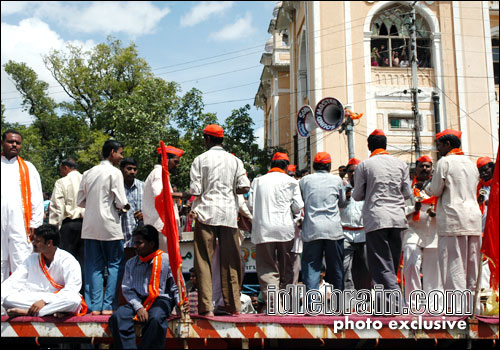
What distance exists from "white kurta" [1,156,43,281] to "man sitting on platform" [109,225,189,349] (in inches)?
47.1

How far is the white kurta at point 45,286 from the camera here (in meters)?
4.84

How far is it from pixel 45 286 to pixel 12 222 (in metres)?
0.76

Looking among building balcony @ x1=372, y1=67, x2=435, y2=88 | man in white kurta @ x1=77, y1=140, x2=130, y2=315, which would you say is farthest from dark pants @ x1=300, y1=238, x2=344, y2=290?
building balcony @ x1=372, y1=67, x2=435, y2=88

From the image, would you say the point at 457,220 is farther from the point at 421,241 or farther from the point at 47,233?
the point at 47,233

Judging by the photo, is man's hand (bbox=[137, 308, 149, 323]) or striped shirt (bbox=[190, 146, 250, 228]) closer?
man's hand (bbox=[137, 308, 149, 323])

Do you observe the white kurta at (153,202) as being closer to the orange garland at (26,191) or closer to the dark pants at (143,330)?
the orange garland at (26,191)

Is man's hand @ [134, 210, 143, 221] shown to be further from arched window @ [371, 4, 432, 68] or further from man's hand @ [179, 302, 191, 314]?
arched window @ [371, 4, 432, 68]

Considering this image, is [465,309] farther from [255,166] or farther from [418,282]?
[255,166]

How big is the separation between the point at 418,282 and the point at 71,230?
4.46m

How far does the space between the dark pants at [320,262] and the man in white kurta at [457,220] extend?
3.88ft

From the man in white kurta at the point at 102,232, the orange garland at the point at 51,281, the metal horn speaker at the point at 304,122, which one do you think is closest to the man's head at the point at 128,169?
the man in white kurta at the point at 102,232

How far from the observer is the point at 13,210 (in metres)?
5.42

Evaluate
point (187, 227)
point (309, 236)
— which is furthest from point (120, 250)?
point (187, 227)

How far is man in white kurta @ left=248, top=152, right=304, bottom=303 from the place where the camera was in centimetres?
621
